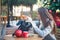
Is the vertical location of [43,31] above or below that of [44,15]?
below

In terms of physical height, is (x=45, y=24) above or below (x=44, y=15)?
below

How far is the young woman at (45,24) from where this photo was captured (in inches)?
92.1

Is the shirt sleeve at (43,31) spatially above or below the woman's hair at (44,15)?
below

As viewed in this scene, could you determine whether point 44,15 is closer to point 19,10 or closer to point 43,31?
point 43,31

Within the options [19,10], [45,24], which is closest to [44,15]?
[45,24]

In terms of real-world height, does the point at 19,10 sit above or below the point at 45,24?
above

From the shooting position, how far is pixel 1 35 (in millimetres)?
2326

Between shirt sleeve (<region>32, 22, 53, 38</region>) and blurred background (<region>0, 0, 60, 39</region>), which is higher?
blurred background (<region>0, 0, 60, 39</region>)

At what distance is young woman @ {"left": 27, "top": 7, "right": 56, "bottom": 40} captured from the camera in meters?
2.34

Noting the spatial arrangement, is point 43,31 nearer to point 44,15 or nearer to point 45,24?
point 45,24

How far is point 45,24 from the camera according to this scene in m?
2.36

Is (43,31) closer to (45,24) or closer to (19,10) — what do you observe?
(45,24)

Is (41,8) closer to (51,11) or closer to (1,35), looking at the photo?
(51,11)

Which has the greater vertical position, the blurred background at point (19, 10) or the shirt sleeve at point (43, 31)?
the blurred background at point (19, 10)
